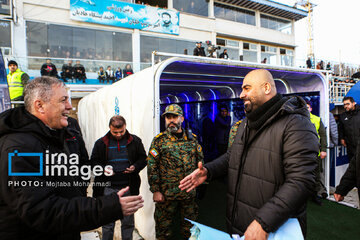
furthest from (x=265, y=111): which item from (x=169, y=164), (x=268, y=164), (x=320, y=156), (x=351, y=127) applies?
(x=351, y=127)

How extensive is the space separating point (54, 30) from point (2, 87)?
1435 cm

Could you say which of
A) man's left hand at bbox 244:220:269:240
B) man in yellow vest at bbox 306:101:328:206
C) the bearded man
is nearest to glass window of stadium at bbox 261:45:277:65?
man in yellow vest at bbox 306:101:328:206

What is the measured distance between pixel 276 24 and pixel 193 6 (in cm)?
1200

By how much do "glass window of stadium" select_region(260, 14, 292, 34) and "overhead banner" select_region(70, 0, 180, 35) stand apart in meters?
12.0

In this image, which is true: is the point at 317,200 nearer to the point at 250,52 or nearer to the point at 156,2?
the point at 156,2

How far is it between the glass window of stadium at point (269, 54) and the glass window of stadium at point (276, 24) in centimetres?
265

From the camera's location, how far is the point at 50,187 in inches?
50.6

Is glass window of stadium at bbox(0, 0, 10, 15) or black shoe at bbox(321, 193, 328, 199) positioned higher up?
glass window of stadium at bbox(0, 0, 10, 15)

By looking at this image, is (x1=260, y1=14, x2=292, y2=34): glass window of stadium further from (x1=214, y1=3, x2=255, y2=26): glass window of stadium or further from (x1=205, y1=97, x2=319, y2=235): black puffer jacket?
(x1=205, y1=97, x2=319, y2=235): black puffer jacket

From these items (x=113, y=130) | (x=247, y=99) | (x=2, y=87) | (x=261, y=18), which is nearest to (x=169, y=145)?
(x=113, y=130)

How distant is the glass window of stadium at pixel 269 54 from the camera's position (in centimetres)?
2430

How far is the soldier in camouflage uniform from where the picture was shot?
9.55 ft

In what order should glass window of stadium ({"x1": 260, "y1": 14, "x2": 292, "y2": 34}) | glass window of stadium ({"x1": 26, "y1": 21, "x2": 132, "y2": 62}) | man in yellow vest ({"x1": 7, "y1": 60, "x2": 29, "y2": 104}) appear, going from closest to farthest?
man in yellow vest ({"x1": 7, "y1": 60, "x2": 29, "y2": 104}) → glass window of stadium ({"x1": 26, "y1": 21, "x2": 132, "y2": 62}) → glass window of stadium ({"x1": 260, "y1": 14, "x2": 292, "y2": 34})

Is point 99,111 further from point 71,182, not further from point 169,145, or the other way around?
point 71,182
